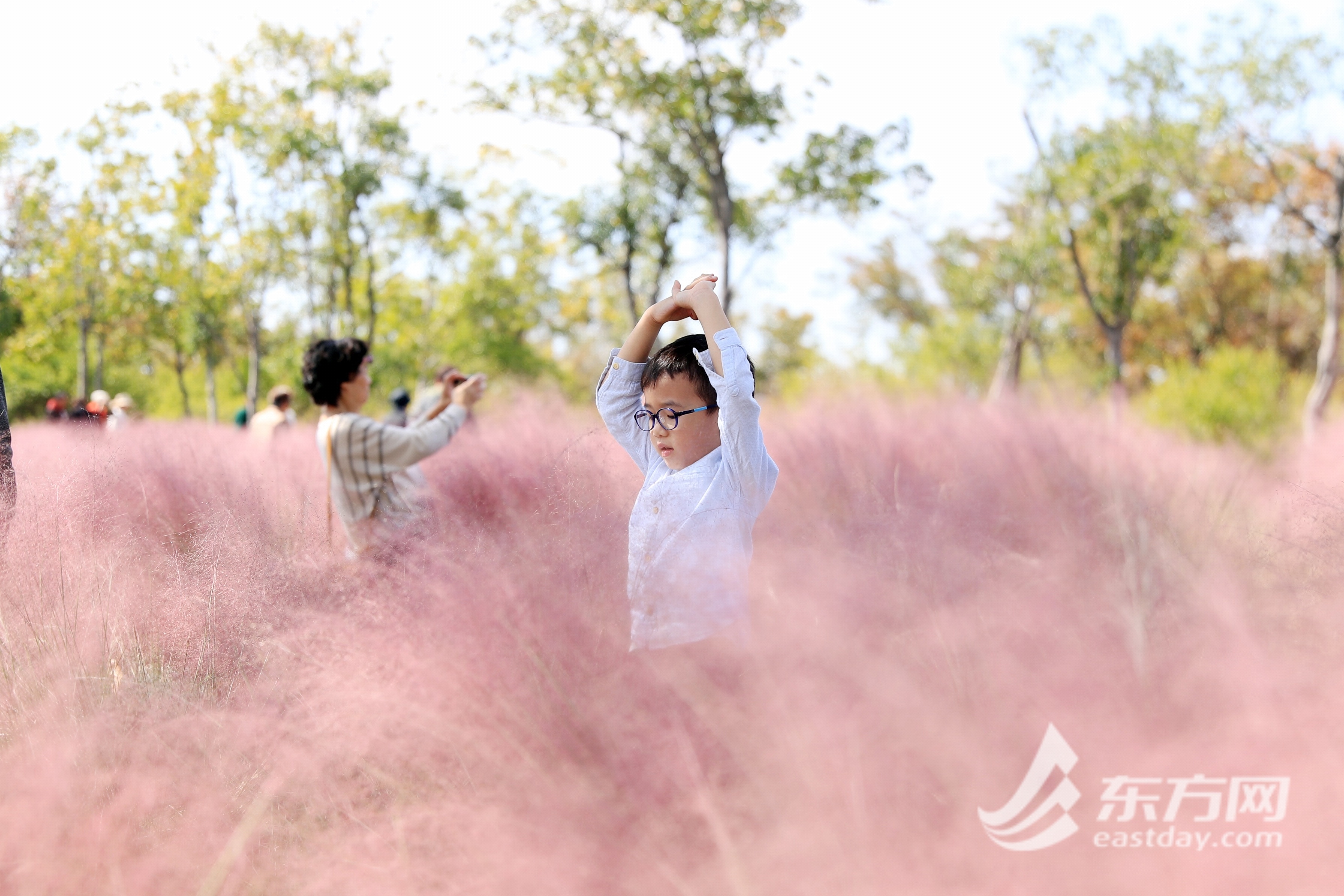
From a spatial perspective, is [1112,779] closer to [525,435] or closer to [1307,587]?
[1307,587]

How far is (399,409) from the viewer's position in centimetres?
764

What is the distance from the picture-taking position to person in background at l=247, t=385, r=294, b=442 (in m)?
6.08

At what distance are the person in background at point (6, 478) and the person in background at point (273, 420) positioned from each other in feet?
9.65

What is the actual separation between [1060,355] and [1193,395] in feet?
47.1

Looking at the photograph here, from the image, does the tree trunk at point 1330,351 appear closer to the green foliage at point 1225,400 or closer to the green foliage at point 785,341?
the green foliage at point 1225,400

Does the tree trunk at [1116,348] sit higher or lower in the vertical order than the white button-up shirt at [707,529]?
lower

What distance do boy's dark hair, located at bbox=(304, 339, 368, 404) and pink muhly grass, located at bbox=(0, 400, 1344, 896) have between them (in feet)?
3.62

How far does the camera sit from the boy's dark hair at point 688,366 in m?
1.92

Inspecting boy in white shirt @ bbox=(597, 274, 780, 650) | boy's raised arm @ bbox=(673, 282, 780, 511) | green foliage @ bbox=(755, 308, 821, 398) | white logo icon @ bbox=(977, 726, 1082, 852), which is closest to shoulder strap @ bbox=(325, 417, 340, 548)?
boy in white shirt @ bbox=(597, 274, 780, 650)

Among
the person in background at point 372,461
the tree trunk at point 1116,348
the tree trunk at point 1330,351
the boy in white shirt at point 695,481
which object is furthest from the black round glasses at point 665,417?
the tree trunk at point 1116,348

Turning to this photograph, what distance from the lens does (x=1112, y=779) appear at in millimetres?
1008

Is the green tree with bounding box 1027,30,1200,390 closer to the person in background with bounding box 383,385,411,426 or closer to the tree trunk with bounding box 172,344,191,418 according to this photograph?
the person in background with bounding box 383,385,411,426

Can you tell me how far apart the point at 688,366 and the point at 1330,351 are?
15.3 meters

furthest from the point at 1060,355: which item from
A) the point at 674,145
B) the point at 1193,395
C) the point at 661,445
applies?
the point at 661,445
